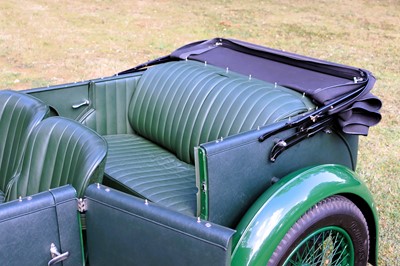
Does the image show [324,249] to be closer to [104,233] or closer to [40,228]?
Answer: [104,233]

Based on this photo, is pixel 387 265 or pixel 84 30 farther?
pixel 84 30

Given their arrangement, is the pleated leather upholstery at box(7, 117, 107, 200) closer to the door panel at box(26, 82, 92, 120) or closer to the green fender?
the door panel at box(26, 82, 92, 120)

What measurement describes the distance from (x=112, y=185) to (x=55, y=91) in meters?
A: 0.76

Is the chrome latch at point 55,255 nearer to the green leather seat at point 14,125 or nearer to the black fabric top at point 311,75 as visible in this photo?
the green leather seat at point 14,125

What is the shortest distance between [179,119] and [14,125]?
0.99 metres

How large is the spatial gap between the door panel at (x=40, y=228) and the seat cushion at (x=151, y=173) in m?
0.74

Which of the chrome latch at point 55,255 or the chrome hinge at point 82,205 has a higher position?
the chrome hinge at point 82,205

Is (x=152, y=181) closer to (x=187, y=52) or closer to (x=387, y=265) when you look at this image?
(x=187, y=52)

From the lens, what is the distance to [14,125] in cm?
288

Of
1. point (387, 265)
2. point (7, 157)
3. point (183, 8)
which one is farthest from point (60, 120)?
point (183, 8)

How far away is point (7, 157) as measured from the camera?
9.48 feet

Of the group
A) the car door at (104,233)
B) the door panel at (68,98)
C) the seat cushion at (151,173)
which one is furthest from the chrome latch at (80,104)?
the car door at (104,233)

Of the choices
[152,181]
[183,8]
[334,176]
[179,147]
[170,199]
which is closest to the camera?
[334,176]

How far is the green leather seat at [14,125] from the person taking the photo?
2.79m
